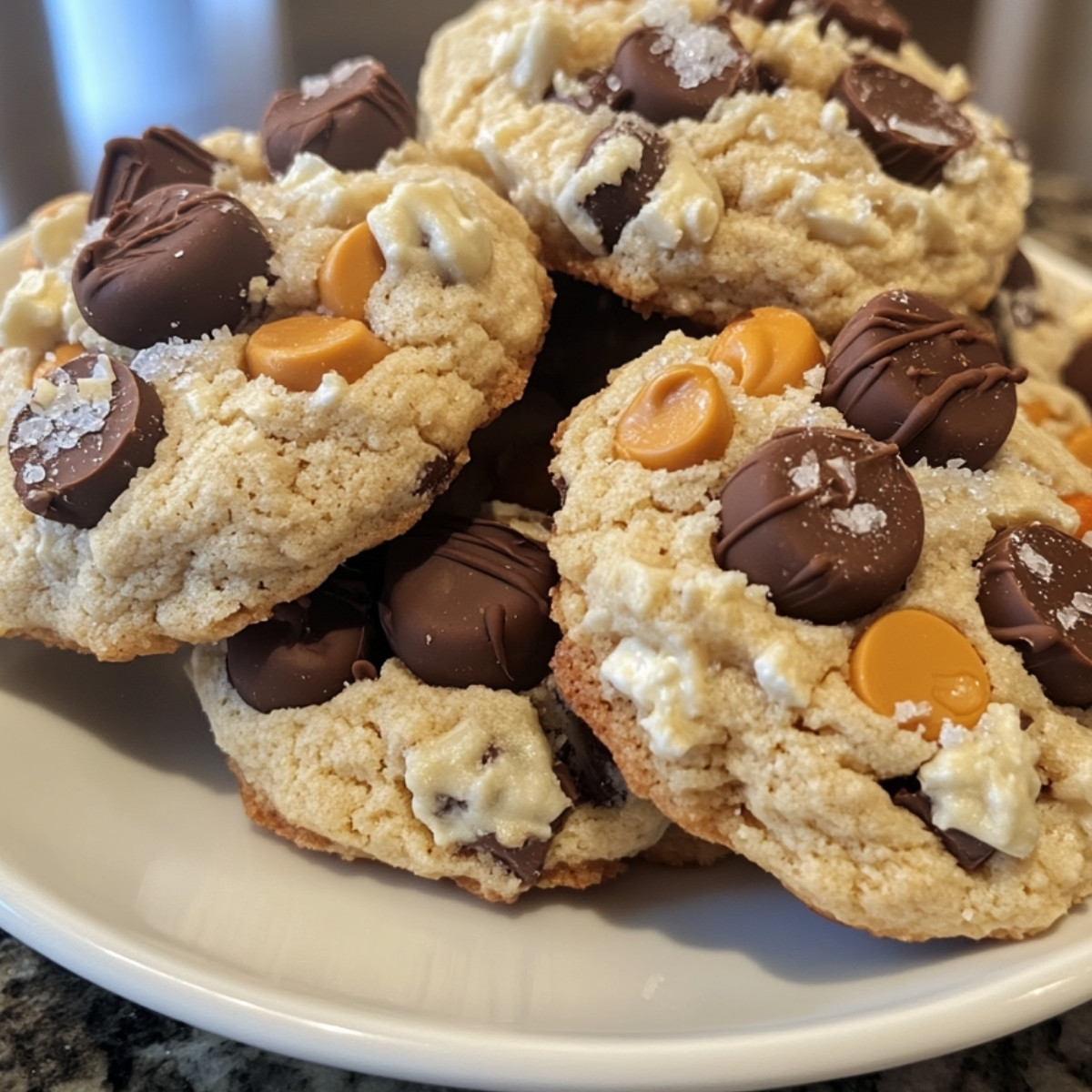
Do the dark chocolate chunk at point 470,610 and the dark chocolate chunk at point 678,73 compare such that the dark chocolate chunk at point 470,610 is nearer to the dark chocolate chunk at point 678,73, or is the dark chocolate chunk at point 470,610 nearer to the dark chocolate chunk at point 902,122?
the dark chocolate chunk at point 678,73

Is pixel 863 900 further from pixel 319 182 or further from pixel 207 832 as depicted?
pixel 319 182

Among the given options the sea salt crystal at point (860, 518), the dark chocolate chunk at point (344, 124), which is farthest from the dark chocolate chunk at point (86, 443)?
the sea salt crystal at point (860, 518)

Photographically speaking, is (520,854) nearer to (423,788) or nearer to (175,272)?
(423,788)

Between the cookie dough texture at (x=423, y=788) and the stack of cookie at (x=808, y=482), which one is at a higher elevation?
the stack of cookie at (x=808, y=482)

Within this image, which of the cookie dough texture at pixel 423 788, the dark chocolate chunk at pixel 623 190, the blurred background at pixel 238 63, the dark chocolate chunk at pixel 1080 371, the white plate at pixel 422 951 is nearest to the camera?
the white plate at pixel 422 951

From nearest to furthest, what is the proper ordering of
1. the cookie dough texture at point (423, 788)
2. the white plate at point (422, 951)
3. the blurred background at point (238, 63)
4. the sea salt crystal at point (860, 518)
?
the white plate at point (422, 951) < the sea salt crystal at point (860, 518) < the cookie dough texture at point (423, 788) < the blurred background at point (238, 63)

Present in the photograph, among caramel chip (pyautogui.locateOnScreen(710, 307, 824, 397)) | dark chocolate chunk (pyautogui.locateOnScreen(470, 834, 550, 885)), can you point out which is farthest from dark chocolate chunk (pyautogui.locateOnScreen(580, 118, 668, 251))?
dark chocolate chunk (pyautogui.locateOnScreen(470, 834, 550, 885))

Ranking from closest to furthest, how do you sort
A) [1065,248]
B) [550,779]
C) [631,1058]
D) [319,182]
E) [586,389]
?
[631,1058] → [550,779] → [319,182] → [586,389] → [1065,248]

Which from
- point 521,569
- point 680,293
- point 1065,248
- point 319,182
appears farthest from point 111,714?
point 1065,248
